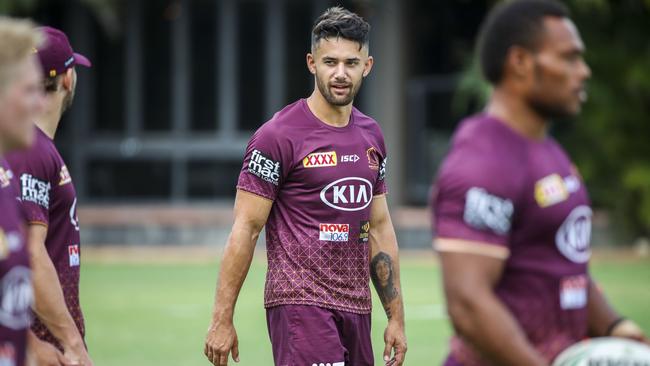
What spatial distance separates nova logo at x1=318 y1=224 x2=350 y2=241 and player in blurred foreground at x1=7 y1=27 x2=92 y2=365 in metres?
1.35

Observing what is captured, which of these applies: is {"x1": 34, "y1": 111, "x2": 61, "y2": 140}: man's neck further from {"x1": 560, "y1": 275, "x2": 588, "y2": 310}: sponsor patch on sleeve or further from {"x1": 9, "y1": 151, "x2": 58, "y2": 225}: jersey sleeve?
{"x1": 560, "y1": 275, "x2": 588, "y2": 310}: sponsor patch on sleeve

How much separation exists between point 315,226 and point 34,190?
1659 mm

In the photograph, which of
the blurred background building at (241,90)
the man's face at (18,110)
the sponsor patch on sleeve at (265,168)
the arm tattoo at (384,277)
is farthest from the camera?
the blurred background building at (241,90)

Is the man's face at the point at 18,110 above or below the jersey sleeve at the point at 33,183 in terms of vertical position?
above

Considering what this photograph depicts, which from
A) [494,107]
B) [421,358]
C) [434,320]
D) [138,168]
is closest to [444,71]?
[138,168]

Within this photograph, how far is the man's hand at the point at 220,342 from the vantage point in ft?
22.2

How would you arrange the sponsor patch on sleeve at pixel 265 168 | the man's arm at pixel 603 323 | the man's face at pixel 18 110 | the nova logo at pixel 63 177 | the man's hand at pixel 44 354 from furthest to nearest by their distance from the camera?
1. the sponsor patch on sleeve at pixel 265 168
2. the nova logo at pixel 63 177
3. the man's hand at pixel 44 354
4. the man's arm at pixel 603 323
5. the man's face at pixel 18 110

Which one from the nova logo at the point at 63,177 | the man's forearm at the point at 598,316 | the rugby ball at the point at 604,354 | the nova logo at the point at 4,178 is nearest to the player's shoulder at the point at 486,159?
the rugby ball at the point at 604,354

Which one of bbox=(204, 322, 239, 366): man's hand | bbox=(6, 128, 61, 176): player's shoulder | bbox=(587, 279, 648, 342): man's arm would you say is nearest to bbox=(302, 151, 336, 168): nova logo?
bbox=(204, 322, 239, 366): man's hand

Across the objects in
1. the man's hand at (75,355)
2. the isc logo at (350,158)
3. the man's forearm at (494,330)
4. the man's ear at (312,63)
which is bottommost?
the man's hand at (75,355)

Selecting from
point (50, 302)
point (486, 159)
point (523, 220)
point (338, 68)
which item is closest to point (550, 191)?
point (523, 220)

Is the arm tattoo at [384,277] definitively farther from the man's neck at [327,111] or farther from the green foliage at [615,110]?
the green foliage at [615,110]

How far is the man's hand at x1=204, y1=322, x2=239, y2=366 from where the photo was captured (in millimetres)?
6758

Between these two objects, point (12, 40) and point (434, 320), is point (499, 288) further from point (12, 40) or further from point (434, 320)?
point (434, 320)
